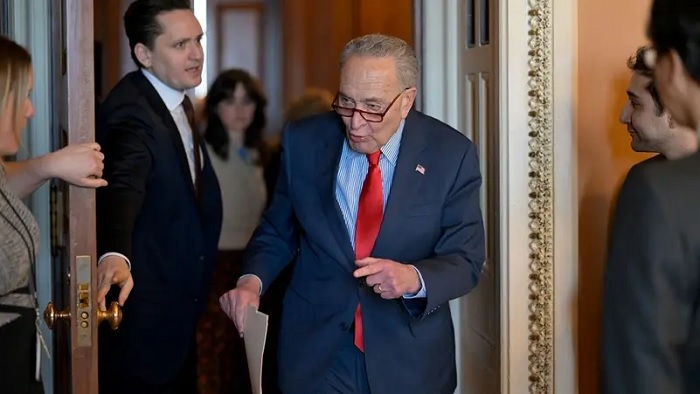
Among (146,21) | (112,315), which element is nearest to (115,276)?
(112,315)

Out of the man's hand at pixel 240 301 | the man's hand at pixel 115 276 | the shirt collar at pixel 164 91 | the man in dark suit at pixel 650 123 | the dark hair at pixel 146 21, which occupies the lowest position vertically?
the man's hand at pixel 240 301

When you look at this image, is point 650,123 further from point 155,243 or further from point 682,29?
point 155,243

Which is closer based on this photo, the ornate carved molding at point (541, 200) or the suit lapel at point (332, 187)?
the suit lapel at point (332, 187)

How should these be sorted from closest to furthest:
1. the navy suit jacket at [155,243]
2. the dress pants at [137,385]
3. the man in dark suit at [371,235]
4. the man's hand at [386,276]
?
the man's hand at [386,276]
the man in dark suit at [371,235]
the navy suit jacket at [155,243]
the dress pants at [137,385]

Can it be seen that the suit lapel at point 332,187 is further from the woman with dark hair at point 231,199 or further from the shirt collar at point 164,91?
the woman with dark hair at point 231,199

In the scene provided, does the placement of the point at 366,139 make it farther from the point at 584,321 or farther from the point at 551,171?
the point at 584,321

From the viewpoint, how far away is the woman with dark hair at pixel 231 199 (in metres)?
4.01

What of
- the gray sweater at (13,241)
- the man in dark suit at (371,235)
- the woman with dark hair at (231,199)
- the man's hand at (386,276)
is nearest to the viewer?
the gray sweater at (13,241)

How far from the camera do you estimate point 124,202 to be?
8.70ft

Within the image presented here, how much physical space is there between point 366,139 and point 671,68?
1080mm

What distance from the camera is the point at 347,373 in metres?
2.46

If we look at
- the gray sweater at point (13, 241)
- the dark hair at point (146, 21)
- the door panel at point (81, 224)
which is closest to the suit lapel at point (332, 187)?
the door panel at point (81, 224)

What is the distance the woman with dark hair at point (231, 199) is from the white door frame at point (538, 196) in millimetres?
1478

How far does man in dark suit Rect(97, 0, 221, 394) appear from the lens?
282 centimetres
